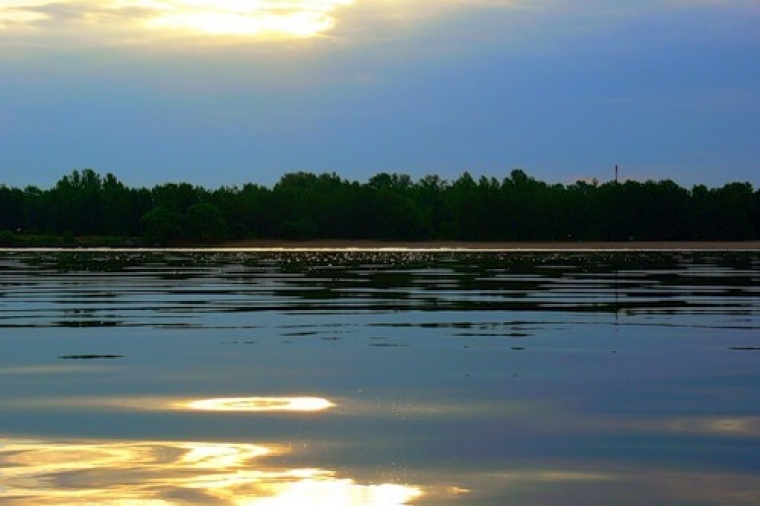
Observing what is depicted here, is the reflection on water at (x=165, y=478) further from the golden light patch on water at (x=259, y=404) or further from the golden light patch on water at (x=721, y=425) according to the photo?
the golden light patch on water at (x=721, y=425)

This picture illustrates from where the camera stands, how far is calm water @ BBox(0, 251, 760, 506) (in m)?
14.1

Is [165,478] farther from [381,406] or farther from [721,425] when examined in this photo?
[721,425]

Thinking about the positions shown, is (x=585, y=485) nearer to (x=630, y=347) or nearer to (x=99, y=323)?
(x=630, y=347)

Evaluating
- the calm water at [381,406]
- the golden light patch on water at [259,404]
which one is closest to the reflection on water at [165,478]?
the calm water at [381,406]

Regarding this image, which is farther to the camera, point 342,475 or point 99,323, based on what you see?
point 99,323

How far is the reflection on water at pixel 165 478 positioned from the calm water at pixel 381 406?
0.04m

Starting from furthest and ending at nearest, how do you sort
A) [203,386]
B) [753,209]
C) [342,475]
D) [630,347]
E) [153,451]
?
[753,209]
[630,347]
[203,386]
[153,451]
[342,475]

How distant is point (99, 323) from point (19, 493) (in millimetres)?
21461

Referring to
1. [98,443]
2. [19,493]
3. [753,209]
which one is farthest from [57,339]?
[753,209]

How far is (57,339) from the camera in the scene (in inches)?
1181

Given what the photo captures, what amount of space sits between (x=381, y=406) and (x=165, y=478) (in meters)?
5.53

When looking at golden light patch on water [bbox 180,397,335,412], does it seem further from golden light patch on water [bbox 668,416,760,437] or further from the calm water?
golden light patch on water [bbox 668,416,760,437]

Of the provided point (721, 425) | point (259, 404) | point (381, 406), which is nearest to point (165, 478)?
point (259, 404)

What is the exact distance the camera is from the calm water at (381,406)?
14.1m
